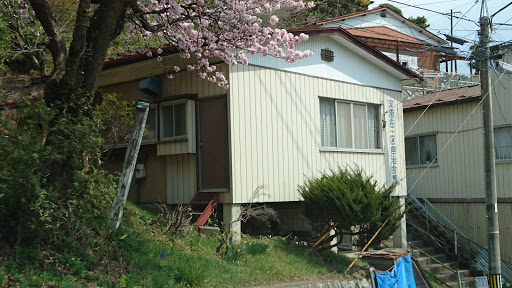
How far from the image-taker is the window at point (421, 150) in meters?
20.2

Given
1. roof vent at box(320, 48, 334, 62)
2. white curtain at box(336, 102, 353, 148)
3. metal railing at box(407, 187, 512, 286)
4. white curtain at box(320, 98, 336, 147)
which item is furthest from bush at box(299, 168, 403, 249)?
metal railing at box(407, 187, 512, 286)

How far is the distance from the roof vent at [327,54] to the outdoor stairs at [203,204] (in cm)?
477

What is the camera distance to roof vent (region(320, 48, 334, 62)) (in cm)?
1415

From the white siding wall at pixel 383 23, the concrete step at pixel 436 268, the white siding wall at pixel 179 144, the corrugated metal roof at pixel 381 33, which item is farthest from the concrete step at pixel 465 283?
the corrugated metal roof at pixel 381 33

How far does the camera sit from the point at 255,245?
1098 centimetres

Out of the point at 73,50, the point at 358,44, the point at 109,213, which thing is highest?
the point at 358,44

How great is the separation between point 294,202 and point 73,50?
7188 mm

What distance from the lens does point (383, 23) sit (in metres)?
35.4

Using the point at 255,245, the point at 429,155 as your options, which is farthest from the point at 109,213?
the point at 429,155

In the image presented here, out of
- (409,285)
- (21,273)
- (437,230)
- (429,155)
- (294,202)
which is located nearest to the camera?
(21,273)

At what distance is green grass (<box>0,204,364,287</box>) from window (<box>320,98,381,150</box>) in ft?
10.5

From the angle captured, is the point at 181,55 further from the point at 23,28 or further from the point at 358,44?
the point at 23,28

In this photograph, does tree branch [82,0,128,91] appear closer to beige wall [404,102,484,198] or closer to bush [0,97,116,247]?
bush [0,97,116,247]

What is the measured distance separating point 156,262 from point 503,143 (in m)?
13.6
